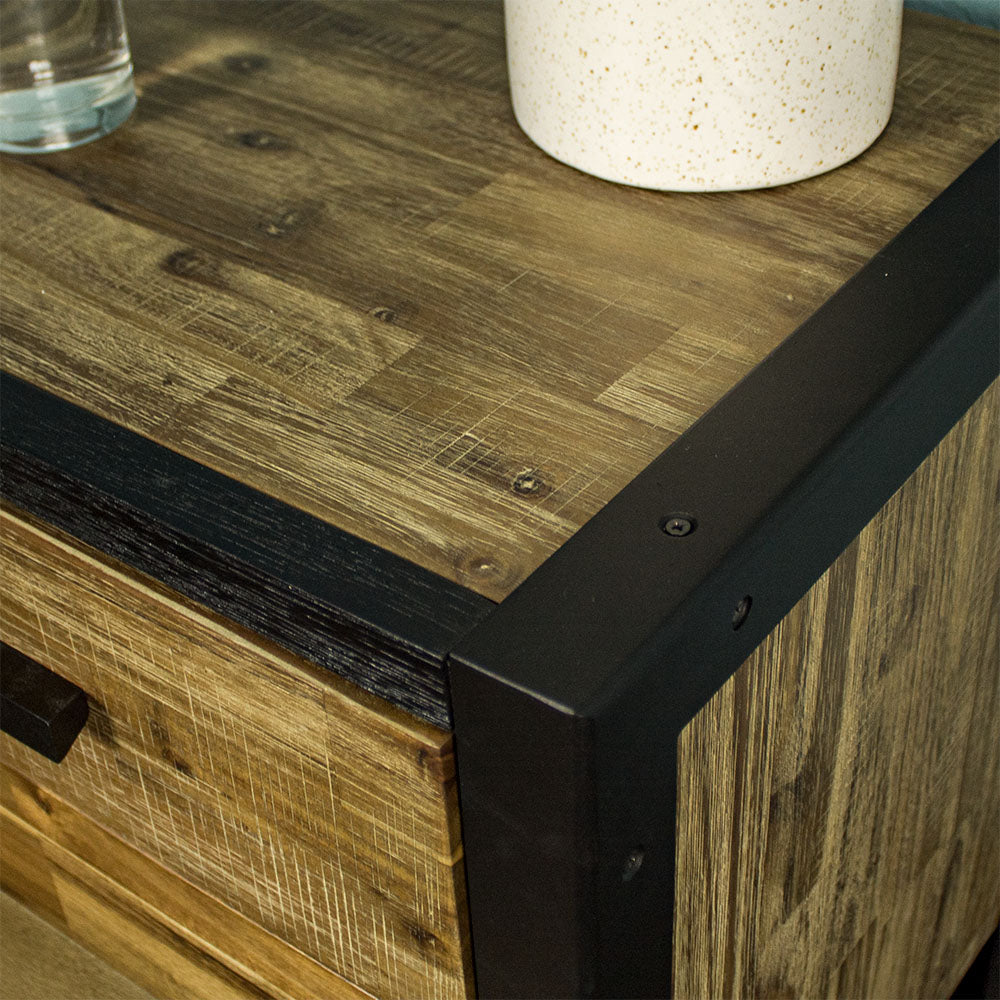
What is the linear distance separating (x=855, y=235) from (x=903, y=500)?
109mm

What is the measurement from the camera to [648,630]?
0.33 metres

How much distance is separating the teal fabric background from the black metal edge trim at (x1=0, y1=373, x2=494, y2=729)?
0.51 meters

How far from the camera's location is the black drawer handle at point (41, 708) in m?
0.45

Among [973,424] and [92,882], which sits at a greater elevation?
[973,424]

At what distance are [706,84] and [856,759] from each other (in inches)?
10.2

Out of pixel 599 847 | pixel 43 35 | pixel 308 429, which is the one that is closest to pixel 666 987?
pixel 599 847

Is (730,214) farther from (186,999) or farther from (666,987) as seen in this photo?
(186,999)

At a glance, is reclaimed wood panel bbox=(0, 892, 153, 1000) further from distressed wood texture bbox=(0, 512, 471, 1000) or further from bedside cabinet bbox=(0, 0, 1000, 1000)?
distressed wood texture bbox=(0, 512, 471, 1000)

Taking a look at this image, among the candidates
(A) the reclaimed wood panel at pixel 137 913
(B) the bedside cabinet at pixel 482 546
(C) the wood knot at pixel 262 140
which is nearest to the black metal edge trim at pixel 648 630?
(B) the bedside cabinet at pixel 482 546

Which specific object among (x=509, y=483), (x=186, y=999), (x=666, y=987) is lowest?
(x=186, y=999)

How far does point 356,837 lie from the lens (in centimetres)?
41

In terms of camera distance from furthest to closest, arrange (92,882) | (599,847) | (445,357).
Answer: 1. (92,882)
2. (445,357)
3. (599,847)

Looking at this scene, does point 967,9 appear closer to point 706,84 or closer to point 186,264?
point 706,84

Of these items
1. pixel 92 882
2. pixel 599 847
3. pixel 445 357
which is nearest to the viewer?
pixel 599 847
